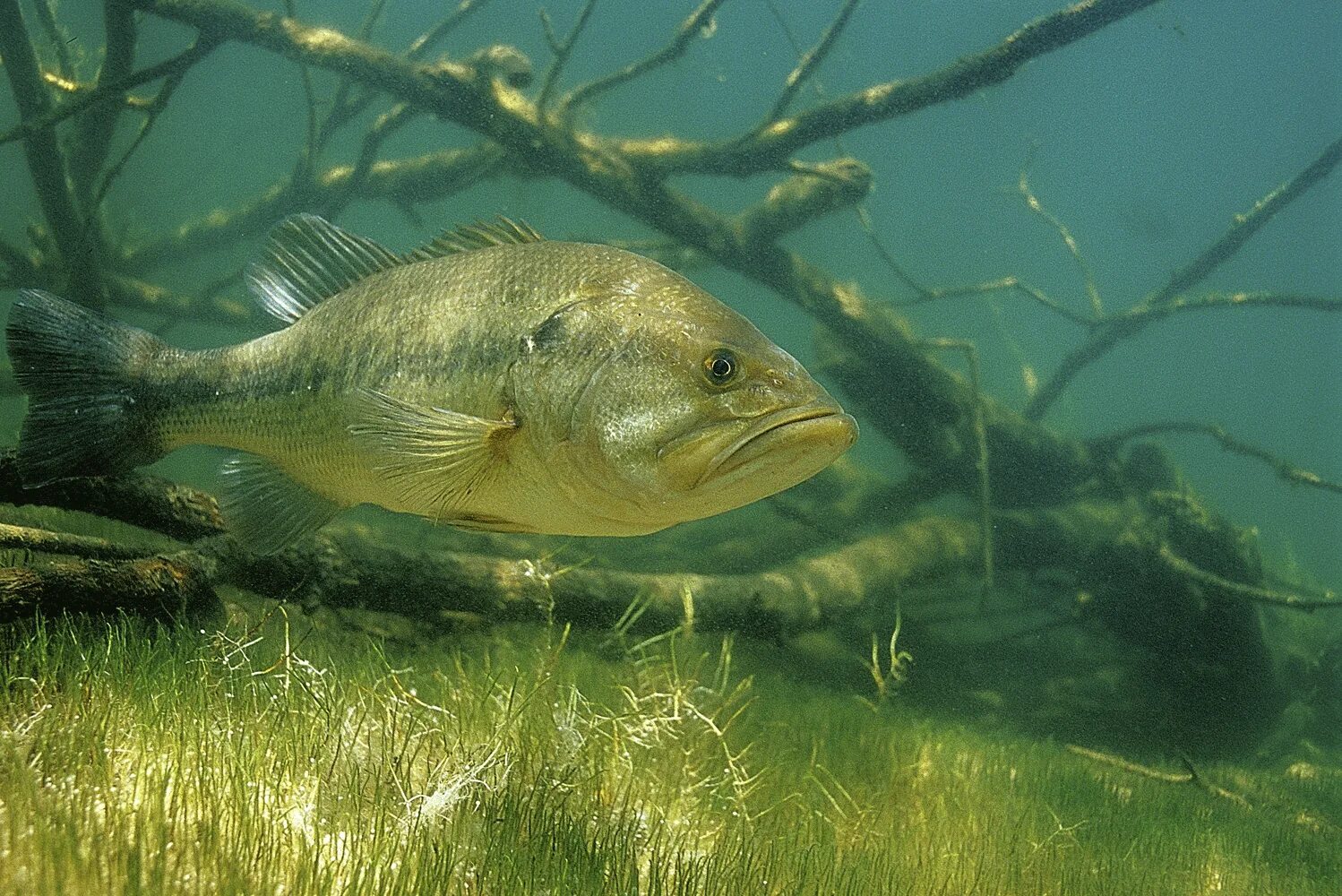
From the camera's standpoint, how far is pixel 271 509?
3.34 metres

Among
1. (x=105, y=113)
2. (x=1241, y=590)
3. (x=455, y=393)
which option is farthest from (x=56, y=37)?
(x=1241, y=590)

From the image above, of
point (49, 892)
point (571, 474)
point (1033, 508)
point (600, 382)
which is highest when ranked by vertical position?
point (600, 382)

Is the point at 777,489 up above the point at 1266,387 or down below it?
above

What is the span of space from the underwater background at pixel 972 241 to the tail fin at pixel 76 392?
2.52 ft

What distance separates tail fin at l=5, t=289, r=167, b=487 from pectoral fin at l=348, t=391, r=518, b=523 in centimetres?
146

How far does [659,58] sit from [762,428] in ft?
27.0

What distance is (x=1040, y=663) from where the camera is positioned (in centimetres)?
1096

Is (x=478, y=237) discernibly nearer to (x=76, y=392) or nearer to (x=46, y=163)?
(x=76, y=392)

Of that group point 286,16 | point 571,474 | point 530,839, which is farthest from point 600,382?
point 286,16

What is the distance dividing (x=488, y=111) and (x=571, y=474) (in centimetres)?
752

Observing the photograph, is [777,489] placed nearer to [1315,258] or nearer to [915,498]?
[915,498]

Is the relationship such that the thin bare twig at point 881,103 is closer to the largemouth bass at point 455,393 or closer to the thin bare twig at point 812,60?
the thin bare twig at point 812,60

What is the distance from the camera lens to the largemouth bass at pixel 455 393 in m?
2.50

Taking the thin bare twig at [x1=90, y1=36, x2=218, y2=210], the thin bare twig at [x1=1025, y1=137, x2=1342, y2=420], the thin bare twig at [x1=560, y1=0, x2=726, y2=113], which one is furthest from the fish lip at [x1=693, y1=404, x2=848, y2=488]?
the thin bare twig at [x1=1025, y1=137, x2=1342, y2=420]
